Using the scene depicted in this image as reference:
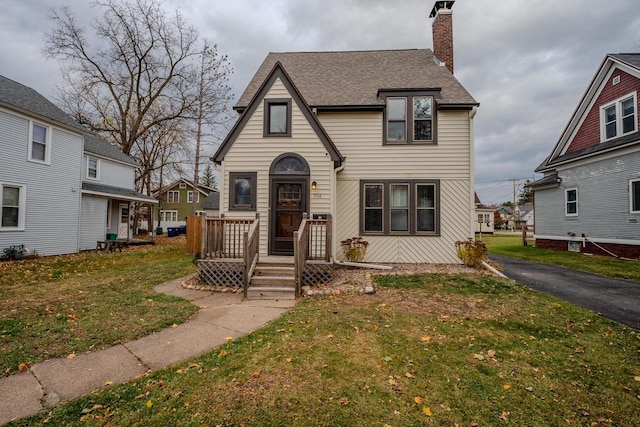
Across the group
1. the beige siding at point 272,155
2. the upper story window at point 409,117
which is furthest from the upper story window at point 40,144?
the upper story window at point 409,117

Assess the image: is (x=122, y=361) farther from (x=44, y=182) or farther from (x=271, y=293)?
(x=44, y=182)

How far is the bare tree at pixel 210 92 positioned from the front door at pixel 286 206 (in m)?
16.8

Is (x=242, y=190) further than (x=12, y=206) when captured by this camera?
No

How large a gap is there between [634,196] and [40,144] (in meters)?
26.0

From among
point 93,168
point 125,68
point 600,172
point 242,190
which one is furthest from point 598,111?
point 125,68

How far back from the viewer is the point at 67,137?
14211 mm

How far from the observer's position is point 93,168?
1770 cm

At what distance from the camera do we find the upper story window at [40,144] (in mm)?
12633

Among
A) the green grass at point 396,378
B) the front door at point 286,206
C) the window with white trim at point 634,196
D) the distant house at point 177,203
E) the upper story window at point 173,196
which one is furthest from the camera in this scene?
the upper story window at point 173,196

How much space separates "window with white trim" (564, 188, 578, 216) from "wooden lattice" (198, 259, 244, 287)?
53.1 feet

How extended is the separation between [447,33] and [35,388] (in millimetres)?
15187

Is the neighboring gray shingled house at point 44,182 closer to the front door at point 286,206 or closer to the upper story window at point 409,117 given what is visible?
the front door at point 286,206

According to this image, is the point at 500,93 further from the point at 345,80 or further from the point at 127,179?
the point at 127,179

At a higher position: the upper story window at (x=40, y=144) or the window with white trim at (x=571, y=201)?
the upper story window at (x=40, y=144)
